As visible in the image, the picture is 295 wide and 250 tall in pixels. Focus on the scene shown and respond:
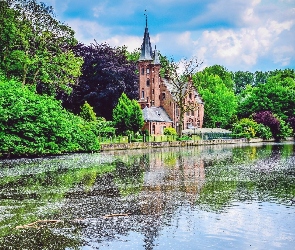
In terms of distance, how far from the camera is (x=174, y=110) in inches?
3290

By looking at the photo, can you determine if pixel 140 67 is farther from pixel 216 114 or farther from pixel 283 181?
pixel 283 181

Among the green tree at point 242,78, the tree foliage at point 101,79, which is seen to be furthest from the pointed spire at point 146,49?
the green tree at point 242,78

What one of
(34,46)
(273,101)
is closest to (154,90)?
(273,101)

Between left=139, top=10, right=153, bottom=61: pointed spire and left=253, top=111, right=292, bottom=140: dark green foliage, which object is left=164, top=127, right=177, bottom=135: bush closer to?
left=139, top=10, right=153, bottom=61: pointed spire

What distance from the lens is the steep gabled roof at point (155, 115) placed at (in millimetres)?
74625

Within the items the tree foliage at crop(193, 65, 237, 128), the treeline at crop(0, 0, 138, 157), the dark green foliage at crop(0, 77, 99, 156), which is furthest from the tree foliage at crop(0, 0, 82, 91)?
the tree foliage at crop(193, 65, 237, 128)

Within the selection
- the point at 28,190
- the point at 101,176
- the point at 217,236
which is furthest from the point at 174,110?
the point at 217,236

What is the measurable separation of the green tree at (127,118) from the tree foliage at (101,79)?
44.9ft

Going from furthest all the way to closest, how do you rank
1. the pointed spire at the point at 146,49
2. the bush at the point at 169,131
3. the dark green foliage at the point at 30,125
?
the pointed spire at the point at 146,49, the bush at the point at 169,131, the dark green foliage at the point at 30,125

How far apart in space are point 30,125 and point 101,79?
37209mm

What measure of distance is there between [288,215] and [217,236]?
10.5 ft

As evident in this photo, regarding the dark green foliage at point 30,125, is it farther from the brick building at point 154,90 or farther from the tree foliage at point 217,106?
the tree foliage at point 217,106

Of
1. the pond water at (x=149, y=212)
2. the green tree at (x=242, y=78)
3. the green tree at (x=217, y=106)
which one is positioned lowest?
the pond water at (x=149, y=212)

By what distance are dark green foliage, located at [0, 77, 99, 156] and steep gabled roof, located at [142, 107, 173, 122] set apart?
31433 mm
